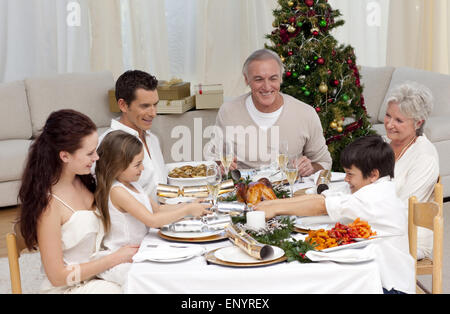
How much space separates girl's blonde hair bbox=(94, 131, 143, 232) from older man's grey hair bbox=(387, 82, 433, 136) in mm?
1215

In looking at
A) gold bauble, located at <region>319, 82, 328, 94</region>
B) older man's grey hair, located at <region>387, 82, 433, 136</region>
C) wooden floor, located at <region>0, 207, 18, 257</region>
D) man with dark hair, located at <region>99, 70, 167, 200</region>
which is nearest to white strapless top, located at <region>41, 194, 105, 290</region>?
man with dark hair, located at <region>99, 70, 167, 200</region>

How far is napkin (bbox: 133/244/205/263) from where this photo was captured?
5.86 ft

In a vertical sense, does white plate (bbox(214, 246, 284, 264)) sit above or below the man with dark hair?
below

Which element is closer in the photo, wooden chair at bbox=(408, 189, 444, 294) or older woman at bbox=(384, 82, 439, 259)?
wooden chair at bbox=(408, 189, 444, 294)

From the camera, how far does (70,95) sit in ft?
18.4

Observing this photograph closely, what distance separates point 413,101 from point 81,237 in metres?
1.53

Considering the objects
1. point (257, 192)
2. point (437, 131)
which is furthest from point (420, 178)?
point (437, 131)

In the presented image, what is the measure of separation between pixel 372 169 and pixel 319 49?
236 centimetres

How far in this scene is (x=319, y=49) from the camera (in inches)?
171

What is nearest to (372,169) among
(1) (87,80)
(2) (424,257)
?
(2) (424,257)

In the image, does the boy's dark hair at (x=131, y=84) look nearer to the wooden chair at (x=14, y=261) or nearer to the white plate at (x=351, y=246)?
the wooden chair at (x=14, y=261)

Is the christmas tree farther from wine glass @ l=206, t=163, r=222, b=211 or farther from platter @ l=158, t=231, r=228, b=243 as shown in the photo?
platter @ l=158, t=231, r=228, b=243

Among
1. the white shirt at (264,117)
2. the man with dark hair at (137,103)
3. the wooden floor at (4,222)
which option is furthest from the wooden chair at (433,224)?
the wooden floor at (4,222)
